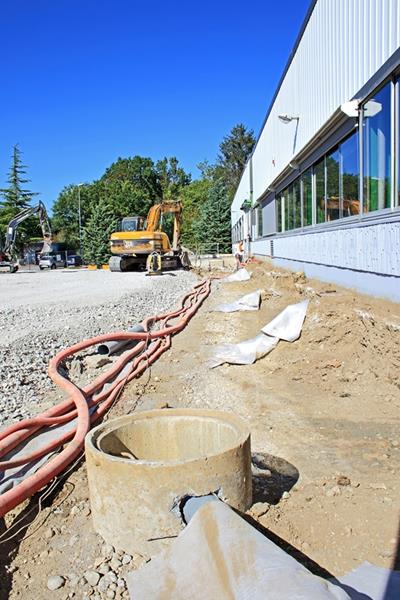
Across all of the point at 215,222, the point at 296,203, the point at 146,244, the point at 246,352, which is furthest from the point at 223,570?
the point at 215,222

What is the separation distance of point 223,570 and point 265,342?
495cm

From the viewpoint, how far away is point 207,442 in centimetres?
387

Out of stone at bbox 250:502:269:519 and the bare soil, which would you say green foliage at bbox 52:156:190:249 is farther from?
stone at bbox 250:502:269:519

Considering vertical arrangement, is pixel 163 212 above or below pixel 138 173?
below

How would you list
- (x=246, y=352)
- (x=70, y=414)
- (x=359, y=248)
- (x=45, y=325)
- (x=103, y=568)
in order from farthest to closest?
(x=45, y=325), (x=359, y=248), (x=246, y=352), (x=70, y=414), (x=103, y=568)

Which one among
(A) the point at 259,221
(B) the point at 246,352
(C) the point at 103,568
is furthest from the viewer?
(A) the point at 259,221

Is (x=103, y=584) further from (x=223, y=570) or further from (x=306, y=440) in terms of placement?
(x=306, y=440)

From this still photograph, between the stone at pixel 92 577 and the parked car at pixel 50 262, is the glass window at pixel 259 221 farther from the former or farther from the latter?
the parked car at pixel 50 262

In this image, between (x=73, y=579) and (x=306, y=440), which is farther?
(x=306, y=440)

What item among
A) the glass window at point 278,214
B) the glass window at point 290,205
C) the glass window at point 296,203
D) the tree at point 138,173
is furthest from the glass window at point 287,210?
the tree at point 138,173

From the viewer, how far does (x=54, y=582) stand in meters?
2.95

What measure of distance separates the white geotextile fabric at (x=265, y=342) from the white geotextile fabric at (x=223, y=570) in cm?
423

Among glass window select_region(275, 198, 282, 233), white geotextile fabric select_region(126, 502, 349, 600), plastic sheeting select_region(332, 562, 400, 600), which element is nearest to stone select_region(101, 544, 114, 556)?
white geotextile fabric select_region(126, 502, 349, 600)

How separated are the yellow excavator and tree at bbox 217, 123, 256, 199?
60099mm
